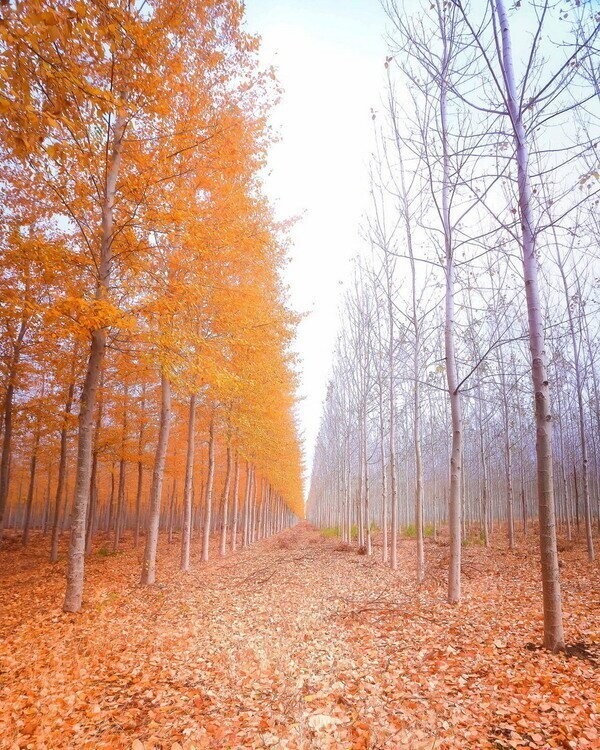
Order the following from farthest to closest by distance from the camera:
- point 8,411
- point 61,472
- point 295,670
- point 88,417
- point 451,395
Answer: point 61,472, point 8,411, point 451,395, point 88,417, point 295,670

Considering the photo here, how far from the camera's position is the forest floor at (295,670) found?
3.41 metres

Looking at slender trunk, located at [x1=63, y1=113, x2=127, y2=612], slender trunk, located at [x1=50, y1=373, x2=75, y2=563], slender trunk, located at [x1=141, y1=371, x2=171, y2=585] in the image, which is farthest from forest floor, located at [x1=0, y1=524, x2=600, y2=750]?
slender trunk, located at [x1=50, y1=373, x2=75, y2=563]

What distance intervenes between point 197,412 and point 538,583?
1164 cm

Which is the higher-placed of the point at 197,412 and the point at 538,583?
the point at 197,412

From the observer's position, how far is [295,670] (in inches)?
187

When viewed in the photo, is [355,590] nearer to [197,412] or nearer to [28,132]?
[197,412]

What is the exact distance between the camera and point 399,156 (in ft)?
32.8

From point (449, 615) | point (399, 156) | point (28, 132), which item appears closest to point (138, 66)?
point (28, 132)

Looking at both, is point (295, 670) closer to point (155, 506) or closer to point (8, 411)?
point (155, 506)

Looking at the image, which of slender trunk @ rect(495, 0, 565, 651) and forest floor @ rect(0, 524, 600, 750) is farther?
slender trunk @ rect(495, 0, 565, 651)

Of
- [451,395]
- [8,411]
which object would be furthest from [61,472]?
[451,395]

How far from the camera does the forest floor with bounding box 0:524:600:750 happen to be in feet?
11.2

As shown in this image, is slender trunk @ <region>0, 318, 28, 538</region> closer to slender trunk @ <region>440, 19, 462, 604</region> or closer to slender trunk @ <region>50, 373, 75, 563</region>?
slender trunk @ <region>50, 373, 75, 563</region>

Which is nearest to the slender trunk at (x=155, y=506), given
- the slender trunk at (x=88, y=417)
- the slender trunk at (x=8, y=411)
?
the slender trunk at (x=88, y=417)
